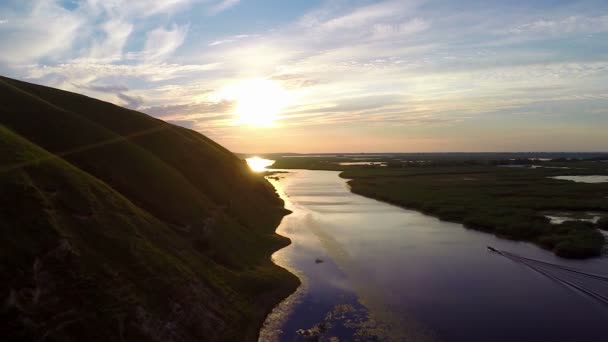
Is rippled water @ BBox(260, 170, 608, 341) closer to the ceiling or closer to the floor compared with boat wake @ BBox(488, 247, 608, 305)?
closer to the floor

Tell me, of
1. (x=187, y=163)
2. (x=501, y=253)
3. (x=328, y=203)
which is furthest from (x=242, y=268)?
(x=328, y=203)

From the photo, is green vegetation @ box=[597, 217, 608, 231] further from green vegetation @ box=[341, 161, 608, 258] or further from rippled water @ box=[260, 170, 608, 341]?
rippled water @ box=[260, 170, 608, 341]

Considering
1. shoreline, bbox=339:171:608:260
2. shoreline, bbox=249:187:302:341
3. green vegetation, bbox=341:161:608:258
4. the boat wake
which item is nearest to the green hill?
shoreline, bbox=249:187:302:341

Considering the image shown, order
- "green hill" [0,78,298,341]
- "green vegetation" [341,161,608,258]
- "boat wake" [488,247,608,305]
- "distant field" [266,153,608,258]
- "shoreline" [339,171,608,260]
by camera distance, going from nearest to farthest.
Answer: "green hill" [0,78,298,341] < "boat wake" [488,247,608,305] < "shoreline" [339,171,608,260] < "green vegetation" [341,161,608,258] < "distant field" [266,153,608,258]

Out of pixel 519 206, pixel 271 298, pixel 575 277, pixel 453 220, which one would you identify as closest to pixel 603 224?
pixel 519 206

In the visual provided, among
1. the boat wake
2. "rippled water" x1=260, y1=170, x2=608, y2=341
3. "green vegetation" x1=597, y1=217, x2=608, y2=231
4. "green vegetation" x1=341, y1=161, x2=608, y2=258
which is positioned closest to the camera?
"rippled water" x1=260, y1=170, x2=608, y2=341

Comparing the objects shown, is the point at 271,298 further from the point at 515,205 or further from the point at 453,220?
the point at 515,205

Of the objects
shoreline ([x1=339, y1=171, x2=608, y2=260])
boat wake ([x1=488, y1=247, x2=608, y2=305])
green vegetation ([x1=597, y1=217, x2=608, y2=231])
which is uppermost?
green vegetation ([x1=597, y1=217, x2=608, y2=231])

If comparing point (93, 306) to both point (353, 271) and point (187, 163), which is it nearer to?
point (353, 271)
